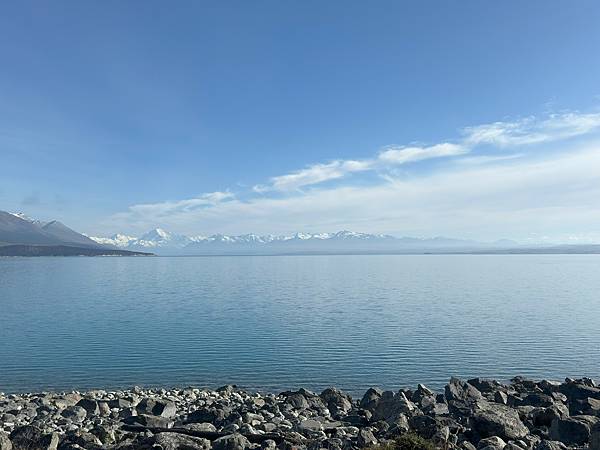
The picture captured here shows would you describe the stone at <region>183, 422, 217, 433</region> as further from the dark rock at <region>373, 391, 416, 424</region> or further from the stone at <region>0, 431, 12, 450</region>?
the dark rock at <region>373, 391, 416, 424</region>

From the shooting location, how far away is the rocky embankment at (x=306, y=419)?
17016 mm

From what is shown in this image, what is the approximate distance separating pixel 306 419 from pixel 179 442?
23.9 ft

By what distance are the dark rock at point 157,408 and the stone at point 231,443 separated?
781 cm

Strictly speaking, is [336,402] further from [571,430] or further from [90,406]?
[90,406]

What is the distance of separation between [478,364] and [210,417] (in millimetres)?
24383

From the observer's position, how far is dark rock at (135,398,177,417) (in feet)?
78.2

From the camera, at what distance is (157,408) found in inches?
955

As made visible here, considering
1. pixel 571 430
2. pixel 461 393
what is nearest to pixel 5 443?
pixel 571 430

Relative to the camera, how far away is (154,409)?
24203 mm

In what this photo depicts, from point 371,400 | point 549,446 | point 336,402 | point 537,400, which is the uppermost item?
point 549,446

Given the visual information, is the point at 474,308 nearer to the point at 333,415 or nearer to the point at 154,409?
the point at 333,415

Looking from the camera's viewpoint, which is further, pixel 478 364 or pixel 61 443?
pixel 478 364

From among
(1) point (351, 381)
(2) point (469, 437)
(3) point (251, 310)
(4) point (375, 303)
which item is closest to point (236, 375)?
(1) point (351, 381)

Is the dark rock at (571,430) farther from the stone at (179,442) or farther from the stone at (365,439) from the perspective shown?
the stone at (179,442)
